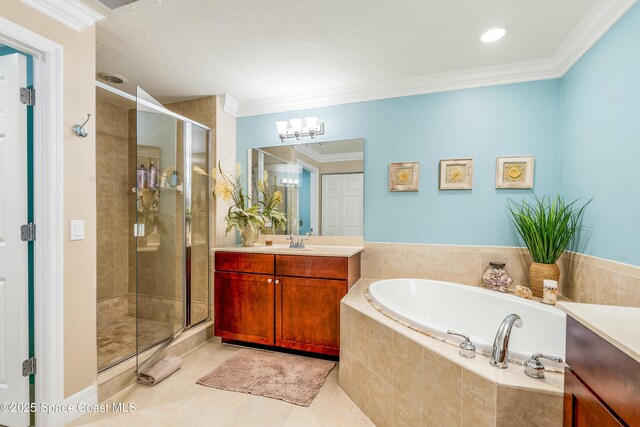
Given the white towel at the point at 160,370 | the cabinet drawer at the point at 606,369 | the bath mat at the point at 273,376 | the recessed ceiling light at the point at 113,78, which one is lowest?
the bath mat at the point at 273,376

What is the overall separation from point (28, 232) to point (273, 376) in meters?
1.74

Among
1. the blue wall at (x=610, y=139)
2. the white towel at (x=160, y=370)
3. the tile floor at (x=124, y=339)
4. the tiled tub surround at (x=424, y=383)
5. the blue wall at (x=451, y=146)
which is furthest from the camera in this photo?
the blue wall at (x=451, y=146)

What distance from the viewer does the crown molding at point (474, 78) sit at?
5.57 ft

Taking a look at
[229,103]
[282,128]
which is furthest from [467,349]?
[229,103]

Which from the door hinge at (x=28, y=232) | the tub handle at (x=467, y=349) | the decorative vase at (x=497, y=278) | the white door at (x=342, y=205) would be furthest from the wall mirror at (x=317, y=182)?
the door hinge at (x=28, y=232)

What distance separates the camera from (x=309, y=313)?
2340 millimetres

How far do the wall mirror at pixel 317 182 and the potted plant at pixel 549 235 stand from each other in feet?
4.37

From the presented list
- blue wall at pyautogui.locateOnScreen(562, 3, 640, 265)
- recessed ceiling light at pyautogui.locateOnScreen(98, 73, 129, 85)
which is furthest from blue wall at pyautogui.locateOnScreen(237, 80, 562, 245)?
recessed ceiling light at pyautogui.locateOnScreen(98, 73, 129, 85)

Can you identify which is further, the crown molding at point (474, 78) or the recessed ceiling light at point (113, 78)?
the recessed ceiling light at point (113, 78)

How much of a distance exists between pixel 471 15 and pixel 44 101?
2.46 meters

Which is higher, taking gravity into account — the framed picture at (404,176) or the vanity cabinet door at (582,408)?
the framed picture at (404,176)

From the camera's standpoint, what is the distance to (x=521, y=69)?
229cm

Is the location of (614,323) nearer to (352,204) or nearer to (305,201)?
(352,204)

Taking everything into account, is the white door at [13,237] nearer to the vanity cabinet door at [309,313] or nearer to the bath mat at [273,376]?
the bath mat at [273,376]
